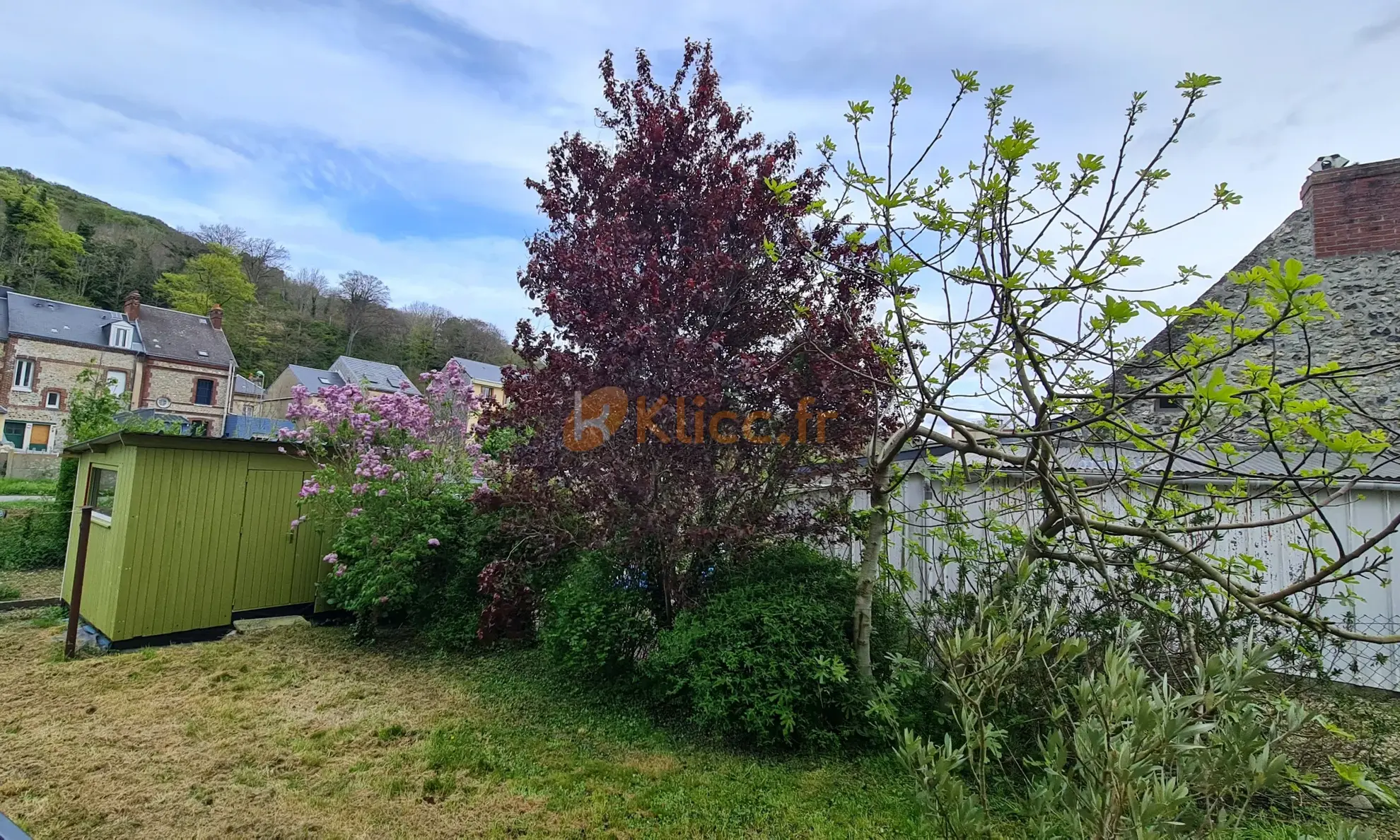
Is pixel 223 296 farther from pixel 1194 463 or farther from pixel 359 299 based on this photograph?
pixel 1194 463

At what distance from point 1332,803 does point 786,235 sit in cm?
414

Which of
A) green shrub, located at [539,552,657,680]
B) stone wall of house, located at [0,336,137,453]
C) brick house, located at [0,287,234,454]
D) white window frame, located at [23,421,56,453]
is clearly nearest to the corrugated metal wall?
green shrub, located at [539,552,657,680]

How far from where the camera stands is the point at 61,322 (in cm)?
2361

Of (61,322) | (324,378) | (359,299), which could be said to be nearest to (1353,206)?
(324,378)

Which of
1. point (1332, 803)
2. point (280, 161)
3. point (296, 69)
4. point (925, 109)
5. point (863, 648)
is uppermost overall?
point (280, 161)

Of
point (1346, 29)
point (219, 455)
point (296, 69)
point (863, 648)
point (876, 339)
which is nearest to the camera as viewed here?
point (863, 648)

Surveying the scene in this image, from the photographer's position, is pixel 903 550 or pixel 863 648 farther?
pixel 903 550

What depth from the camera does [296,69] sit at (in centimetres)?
618

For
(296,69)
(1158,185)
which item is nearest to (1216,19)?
(1158,185)

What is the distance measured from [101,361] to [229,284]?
12.9 m

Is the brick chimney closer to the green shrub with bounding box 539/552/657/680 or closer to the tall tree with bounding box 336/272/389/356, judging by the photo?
the green shrub with bounding box 539/552/657/680

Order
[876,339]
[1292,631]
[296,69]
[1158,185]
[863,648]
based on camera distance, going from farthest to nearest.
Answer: [296,69]
[876,339]
[863,648]
[1292,631]
[1158,185]

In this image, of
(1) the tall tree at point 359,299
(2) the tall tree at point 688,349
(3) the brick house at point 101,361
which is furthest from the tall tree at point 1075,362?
(1) the tall tree at point 359,299

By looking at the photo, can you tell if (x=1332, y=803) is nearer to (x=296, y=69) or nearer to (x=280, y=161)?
(x=296, y=69)
